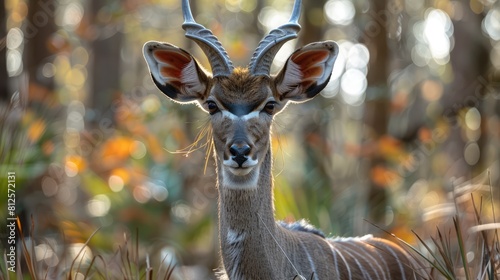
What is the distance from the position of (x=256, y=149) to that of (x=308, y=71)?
0.96 meters

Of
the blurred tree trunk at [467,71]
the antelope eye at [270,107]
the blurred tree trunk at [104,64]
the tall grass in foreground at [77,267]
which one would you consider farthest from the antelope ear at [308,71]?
the blurred tree trunk at [104,64]

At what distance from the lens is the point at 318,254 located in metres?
6.22


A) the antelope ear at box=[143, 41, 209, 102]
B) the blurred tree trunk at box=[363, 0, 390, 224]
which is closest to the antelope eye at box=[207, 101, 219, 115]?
the antelope ear at box=[143, 41, 209, 102]

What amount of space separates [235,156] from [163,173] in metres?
8.41

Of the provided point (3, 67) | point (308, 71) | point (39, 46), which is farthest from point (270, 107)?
point (39, 46)

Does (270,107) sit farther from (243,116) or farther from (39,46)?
(39,46)

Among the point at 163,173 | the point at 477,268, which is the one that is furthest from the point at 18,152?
the point at 163,173

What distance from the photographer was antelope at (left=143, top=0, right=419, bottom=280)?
5820 mm

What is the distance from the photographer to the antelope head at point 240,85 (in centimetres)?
589

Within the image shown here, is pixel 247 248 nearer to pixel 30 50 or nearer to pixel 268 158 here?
pixel 268 158

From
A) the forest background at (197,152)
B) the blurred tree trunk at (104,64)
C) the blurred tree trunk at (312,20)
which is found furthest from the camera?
the blurred tree trunk at (104,64)

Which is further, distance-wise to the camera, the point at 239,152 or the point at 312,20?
the point at 312,20

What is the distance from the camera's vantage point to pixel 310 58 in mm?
6535

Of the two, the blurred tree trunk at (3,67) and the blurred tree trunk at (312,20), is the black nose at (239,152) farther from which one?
the blurred tree trunk at (312,20)
